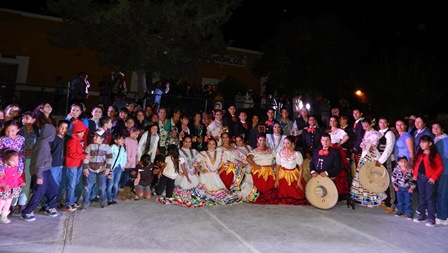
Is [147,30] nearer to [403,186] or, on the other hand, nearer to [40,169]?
[40,169]

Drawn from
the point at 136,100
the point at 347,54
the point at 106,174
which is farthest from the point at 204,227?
the point at 347,54

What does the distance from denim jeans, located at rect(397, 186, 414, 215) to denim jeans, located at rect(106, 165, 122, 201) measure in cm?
543

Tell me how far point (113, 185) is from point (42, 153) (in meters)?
1.57

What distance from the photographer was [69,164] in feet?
19.7

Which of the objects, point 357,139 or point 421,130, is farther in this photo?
point 357,139

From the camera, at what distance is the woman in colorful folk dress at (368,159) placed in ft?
25.1

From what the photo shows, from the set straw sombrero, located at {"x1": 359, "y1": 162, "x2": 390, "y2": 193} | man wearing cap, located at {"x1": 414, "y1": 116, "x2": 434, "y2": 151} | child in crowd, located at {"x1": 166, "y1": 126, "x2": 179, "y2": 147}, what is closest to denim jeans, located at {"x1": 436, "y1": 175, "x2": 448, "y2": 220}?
man wearing cap, located at {"x1": 414, "y1": 116, "x2": 434, "y2": 151}

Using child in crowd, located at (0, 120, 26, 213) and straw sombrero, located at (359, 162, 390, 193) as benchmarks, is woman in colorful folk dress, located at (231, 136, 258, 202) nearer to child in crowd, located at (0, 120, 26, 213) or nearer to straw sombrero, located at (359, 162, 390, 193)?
straw sombrero, located at (359, 162, 390, 193)

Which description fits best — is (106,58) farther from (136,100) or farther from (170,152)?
(170,152)

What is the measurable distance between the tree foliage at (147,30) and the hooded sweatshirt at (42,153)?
25.5 feet

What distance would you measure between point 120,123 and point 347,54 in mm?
13054

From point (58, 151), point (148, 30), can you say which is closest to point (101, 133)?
point (58, 151)

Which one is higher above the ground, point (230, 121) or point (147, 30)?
point (147, 30)

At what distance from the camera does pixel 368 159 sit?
303 inches
